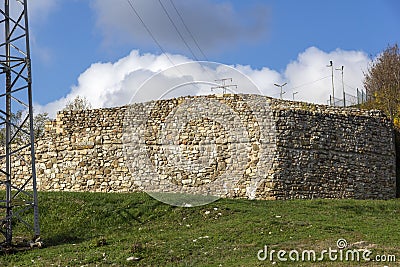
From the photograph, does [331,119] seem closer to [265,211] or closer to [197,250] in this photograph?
[265,211]

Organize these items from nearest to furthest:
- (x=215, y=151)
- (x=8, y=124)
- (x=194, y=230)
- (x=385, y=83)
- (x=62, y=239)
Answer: (x=8, y=124), (x=194, y=230), (x=62, y=239), (x=215, y=151), (x=385, y=83)

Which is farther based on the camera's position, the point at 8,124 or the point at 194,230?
the point at 194,230

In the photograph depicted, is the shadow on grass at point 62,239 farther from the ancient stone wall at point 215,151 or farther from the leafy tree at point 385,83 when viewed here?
the leafy tree at point 385,83

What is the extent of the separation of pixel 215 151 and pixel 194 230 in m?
6.43

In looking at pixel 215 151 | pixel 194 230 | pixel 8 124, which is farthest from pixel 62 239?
pixel 215 151

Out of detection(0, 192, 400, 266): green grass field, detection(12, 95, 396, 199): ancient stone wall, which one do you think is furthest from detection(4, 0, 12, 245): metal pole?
detection(12, 95, 396, 199): ancient stone wall

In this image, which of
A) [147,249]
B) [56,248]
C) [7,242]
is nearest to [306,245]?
[147,249]

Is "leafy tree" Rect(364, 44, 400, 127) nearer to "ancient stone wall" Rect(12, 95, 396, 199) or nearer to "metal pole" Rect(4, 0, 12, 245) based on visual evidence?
"ancient stone wall" Rect(12, 95, 396, 199)

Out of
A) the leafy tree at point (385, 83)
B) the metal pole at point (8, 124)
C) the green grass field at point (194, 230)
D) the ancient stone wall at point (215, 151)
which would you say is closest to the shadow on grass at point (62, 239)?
the green grass field at point (194, 230)

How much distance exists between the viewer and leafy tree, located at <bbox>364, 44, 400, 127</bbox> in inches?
1420

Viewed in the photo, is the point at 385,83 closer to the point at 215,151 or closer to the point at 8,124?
the point at 215,151

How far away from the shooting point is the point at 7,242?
13.2 m

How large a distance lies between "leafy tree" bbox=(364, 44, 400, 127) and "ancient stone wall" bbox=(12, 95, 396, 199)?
15.0 m

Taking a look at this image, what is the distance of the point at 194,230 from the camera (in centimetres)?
1408
